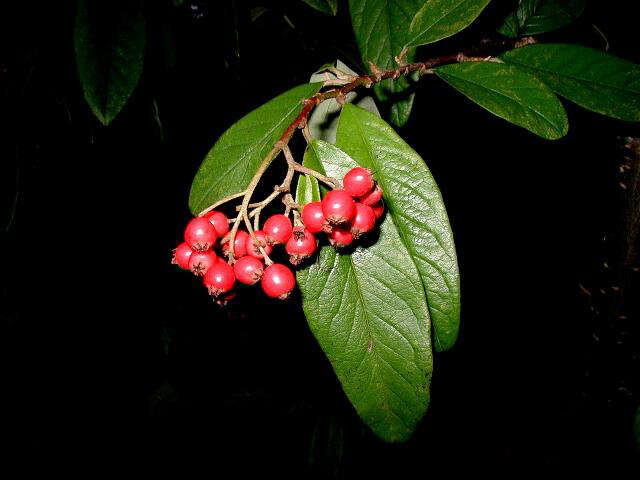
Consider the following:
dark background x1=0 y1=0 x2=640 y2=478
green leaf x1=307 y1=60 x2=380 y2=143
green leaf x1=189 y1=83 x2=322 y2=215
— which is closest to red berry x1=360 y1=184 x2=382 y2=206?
green leaf x1=189 y1=83 x2=322 y2=215

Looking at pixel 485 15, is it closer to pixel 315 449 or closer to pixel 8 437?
pixel 315 449

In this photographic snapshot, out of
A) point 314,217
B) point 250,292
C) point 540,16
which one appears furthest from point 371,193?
point 250,292

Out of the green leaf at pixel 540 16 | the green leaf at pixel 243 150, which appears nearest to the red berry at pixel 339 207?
the green leaf at pixel 243 150

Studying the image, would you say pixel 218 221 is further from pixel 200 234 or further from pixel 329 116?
pixel 329 116

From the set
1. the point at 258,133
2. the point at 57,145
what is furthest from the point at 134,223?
the point at 258,133

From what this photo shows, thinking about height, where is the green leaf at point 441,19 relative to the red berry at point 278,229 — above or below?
above

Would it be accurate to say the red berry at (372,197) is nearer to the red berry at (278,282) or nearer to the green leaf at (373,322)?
the green leaf at (373,322)
